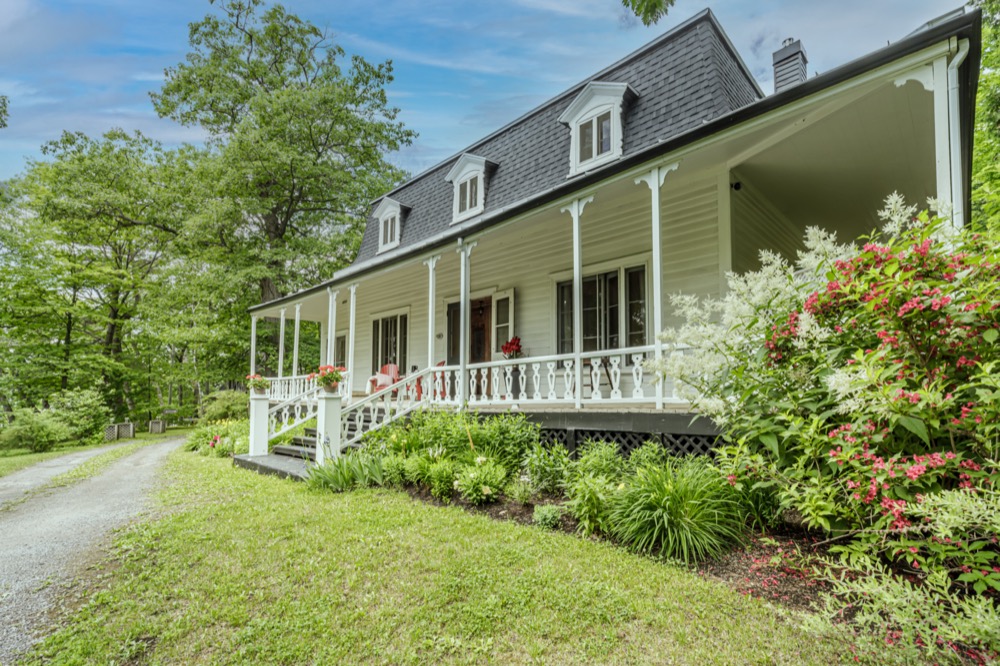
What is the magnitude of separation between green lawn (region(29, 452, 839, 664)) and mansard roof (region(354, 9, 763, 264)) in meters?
4.55

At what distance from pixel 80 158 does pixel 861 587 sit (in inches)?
1042

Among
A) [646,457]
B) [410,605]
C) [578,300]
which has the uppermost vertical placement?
[578,300]

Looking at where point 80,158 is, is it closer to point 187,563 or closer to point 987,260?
point 187,563

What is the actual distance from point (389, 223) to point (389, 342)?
11.4ft

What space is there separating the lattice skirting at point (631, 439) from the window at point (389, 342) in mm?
7282

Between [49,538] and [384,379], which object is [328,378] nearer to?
[384,379]

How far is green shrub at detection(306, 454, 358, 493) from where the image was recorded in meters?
6.40

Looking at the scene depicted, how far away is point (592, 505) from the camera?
4.30 metres

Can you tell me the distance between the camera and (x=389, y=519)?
4.93m

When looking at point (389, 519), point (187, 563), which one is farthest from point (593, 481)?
point (187, 563)

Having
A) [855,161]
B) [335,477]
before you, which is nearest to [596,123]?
[855,161]

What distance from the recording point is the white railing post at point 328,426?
7.61 metres

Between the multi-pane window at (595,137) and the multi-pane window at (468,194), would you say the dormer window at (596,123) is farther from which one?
the multi-pane window at (468,194)

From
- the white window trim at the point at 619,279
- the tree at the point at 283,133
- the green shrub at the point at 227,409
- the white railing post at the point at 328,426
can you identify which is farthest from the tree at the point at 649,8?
the tree at the point at 283,133
